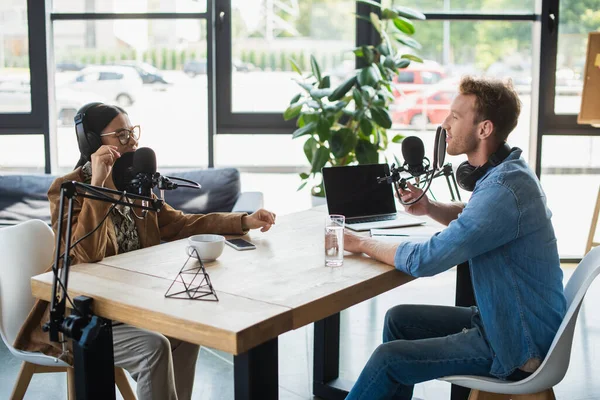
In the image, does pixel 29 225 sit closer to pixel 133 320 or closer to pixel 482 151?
pixel 133 320

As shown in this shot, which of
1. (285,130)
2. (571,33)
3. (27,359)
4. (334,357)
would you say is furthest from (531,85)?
(27,359)

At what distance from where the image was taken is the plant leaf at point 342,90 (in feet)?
14.5

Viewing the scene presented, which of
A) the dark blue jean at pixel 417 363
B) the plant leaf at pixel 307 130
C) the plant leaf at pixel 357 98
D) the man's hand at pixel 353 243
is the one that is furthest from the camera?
the plant leaf at pixel 307 130

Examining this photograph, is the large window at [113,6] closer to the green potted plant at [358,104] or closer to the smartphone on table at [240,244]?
the green potted plant at [358,104]

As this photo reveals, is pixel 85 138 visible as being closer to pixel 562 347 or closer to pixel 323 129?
pixel 562 347

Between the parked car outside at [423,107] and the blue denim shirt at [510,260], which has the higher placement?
the parked car outside at [423,107]

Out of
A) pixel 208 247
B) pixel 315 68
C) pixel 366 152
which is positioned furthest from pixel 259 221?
pixel 315 68

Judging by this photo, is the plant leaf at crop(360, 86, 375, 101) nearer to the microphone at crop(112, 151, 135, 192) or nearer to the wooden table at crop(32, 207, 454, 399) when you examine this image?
the wooden table at crop(32, 207, 454, 399)

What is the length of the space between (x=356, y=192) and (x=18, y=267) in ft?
3.97

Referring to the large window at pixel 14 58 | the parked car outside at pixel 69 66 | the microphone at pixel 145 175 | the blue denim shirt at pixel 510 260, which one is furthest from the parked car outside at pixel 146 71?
the blue denim shirt at pixel 510 260

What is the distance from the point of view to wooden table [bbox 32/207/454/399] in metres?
1.76

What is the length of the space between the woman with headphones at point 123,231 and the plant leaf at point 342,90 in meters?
1.87

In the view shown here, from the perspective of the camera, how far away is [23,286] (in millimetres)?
2512

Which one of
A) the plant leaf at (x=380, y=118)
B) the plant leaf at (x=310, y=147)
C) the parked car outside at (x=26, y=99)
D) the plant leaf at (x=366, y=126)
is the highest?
the parked car outside at (x=26, y=99)
